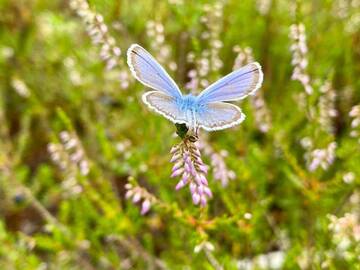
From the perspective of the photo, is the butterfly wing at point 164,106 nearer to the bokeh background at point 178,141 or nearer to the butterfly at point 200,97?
the butterfly at point 200,97

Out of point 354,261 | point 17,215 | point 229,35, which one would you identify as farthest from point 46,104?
point 354,261

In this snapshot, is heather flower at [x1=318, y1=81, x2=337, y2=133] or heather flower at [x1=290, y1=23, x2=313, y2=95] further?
heather flower at [x1=318, y1=81, x2=337, y2=133]

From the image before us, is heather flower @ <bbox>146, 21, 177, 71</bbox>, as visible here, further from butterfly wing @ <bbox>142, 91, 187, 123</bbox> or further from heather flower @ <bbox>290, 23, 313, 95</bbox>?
butterfly wing @ <bbox>142, 91, 187, 123</bbox>

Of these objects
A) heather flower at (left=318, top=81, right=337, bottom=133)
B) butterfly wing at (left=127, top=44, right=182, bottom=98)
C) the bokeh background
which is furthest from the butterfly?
heather flower at (left=318, top=81, right=337, bottom=133)

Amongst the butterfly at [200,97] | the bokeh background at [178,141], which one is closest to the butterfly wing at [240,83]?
the butterfly at [200,97]

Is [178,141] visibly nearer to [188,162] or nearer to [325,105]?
[325,105]

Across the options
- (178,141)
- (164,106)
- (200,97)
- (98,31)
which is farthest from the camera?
(178,141)

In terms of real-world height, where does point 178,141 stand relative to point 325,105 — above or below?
above

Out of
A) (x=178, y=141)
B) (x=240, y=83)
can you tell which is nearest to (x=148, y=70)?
(x=240, y=83)
